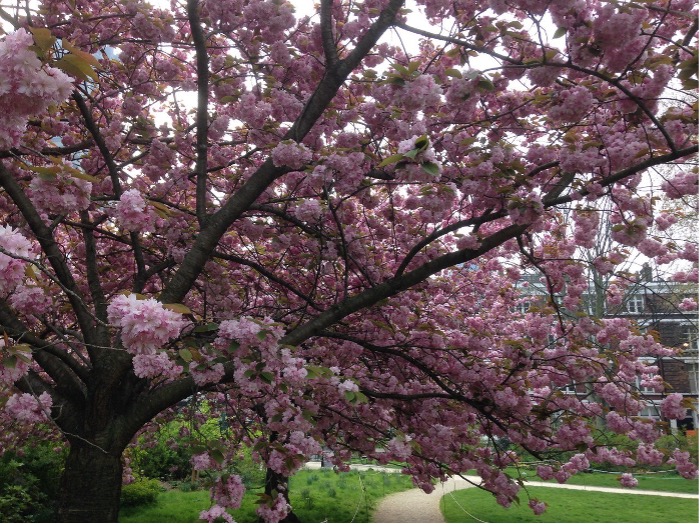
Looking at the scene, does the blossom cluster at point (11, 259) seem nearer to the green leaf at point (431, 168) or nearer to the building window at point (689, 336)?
the green leaf at point (431, 168)

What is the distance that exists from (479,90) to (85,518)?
3392mm

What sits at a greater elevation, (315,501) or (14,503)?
(14,503)

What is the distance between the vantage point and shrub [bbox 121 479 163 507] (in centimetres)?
886

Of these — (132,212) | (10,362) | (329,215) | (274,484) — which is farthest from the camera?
(274,484)

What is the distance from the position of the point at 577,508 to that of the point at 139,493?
7.78 metres

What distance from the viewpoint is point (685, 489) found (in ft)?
41.0

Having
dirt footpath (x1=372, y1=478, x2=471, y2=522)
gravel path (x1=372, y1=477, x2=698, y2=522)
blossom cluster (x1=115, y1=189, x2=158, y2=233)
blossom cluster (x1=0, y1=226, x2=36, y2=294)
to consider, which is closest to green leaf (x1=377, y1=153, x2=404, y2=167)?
blossom cluster (x1=115, y1=189, x2=158, y2=233)

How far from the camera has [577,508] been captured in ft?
32.6

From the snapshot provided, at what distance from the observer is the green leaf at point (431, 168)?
7.05 feet

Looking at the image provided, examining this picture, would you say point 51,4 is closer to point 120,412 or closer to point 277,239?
point 277,239

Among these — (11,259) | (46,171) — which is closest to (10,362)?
(11,259)

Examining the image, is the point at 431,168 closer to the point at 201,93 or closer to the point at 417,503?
the point at 201,93

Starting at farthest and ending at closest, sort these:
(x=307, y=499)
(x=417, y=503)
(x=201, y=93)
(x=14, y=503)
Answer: (x=417, y=503) → (x=307, y=499) → (x=14, y=503) → (x=201, y=93)

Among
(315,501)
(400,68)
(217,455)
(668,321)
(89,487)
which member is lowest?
(315,501)
